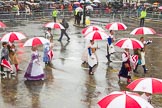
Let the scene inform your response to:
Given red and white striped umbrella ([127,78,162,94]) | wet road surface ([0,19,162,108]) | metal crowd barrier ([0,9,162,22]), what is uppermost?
red and white striped umbrella ([127,78,162,94])

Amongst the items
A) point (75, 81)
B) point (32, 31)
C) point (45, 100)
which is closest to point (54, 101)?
point (45, 100)

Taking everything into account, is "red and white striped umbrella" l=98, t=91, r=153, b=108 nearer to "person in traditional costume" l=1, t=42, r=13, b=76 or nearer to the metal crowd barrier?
"person in traditional costume" l=1, t=42, r=13, b=76

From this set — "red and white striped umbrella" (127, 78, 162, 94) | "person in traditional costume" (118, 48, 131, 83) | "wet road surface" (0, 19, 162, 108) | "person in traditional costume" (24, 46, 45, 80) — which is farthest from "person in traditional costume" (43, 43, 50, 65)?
"red and white striped umbrella" (127, 78, 162, 94)

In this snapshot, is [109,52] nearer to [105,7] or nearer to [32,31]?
[32,31]

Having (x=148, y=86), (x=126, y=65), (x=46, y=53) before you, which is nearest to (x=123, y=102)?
(x=148, y=86)

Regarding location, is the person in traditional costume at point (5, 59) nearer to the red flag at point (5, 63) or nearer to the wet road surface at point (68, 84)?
the red flag at point (5, 63)

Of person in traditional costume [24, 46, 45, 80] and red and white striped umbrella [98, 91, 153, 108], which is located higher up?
red and white striped umbrella [98, 91, 153, 108]

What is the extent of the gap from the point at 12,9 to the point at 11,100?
27.9 meters

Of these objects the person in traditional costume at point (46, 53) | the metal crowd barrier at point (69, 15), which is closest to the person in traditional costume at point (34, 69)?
the person in traditional costume at point (46, 53)

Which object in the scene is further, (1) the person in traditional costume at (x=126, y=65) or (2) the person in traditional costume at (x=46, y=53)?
(2) the person in traditional costume at (x=46, y=53)

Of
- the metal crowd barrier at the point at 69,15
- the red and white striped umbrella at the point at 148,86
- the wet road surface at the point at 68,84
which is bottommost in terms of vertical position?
the wet road surface at the point at 68,84

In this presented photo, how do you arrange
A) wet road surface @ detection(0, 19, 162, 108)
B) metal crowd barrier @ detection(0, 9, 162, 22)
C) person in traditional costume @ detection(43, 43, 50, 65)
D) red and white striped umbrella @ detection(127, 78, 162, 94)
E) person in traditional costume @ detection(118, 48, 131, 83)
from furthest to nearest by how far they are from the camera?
metal crowd barrier @ detection(0, 9, 162, 22) → person in traditional costume @ detection(43, 43, 50, 65) → person in traditional costume @ detection(118, 48, 131, 83) → wet road surface @ detection(0, 19, 162, 108) → red and white striped umbrella @ detection(127, 78, 162, 94)

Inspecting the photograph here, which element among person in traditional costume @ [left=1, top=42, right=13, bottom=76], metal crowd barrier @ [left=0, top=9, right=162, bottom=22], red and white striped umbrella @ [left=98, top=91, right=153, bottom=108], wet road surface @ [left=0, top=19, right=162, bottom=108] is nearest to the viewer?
red and white striped umbrella @ [left=98, top=91, right=153, bottom=108]

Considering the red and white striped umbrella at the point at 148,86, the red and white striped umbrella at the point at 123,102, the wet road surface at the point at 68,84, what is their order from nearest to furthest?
the red and white striped umbrella at the point at 123,102 < the red and white striped umbrella at the point at 148,86 < the wet road surface at the point at 68,84
